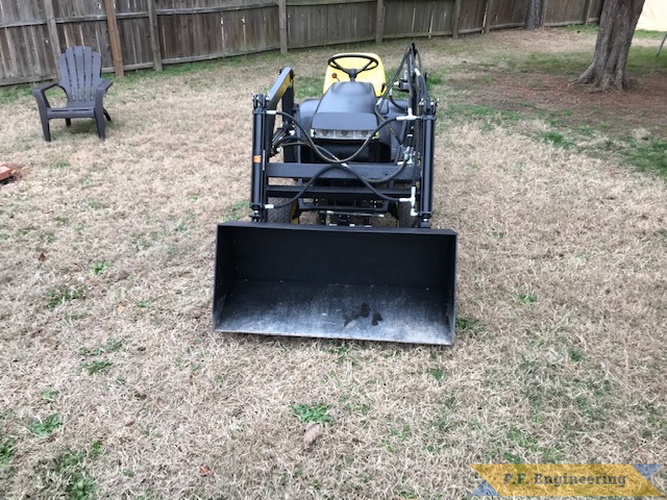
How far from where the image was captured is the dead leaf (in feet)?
7.66

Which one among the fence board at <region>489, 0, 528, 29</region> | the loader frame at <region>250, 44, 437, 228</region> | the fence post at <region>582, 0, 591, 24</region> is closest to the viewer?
the loader frame at <region>250, 44, 437, 228</region>

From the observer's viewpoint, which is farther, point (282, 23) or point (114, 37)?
point (282, 23)

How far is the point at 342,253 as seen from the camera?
2.99 metres

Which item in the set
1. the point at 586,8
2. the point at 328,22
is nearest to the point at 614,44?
the point at 328,22

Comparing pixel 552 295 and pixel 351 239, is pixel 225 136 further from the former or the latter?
pixel 552 295

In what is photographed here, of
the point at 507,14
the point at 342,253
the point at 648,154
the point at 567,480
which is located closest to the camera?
the point at 567,480

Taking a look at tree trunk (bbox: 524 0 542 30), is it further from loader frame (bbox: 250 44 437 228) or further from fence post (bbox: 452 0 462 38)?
loader frame (bbox: 250 44 437 228)

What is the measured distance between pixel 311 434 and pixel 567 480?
106cm

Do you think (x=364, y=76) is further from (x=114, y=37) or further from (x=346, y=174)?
(x=114, y=37)

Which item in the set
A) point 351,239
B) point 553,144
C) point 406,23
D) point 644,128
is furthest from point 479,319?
point 406,23

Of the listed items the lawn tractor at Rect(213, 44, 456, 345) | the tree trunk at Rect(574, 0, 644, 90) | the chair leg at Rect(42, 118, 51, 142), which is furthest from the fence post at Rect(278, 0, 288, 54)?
the lawn tractor at Rect(213, 44, 456, 345)

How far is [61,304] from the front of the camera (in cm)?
329

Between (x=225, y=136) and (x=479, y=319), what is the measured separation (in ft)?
13.7

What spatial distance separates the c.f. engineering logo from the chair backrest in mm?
6183
